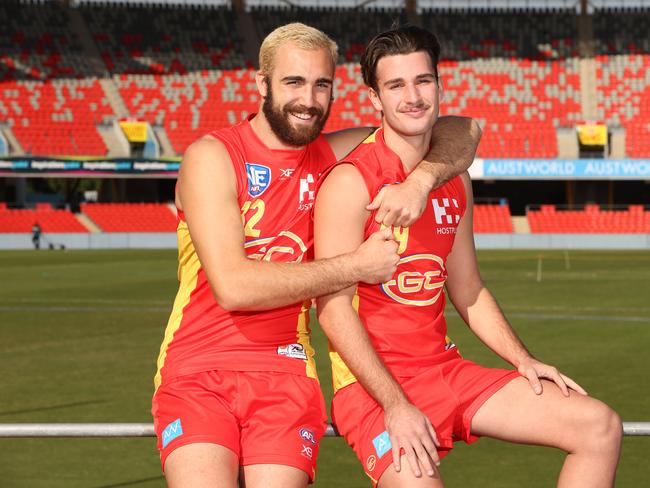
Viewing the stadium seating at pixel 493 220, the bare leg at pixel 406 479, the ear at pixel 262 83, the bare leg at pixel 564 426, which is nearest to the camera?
the bare leg at pixel 406 479

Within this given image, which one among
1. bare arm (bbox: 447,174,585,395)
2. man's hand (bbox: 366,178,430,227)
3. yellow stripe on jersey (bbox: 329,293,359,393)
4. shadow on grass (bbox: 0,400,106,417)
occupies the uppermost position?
man's hand (bbox: 366,178,430,227)

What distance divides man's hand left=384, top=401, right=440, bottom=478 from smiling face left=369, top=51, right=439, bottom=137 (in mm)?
1184

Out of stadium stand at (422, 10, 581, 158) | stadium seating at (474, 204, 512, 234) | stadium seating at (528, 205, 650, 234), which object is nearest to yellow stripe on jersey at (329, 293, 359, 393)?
stadium seating at (474, 204, 512, 234)

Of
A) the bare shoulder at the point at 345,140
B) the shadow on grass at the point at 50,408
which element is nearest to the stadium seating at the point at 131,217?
the shadow on grass at the point at 50,408

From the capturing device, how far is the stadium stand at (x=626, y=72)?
4988 cm

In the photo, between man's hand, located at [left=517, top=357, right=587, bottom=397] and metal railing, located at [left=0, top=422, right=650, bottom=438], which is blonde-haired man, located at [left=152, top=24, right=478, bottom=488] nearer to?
metal railing, located at [left=0, top=422, right=650, bottom=438]

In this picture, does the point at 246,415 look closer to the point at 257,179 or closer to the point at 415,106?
the point at 257,179

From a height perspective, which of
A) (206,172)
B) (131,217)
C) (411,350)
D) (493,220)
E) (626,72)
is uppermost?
(626,72)

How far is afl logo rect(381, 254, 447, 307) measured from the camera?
4102 millimetres

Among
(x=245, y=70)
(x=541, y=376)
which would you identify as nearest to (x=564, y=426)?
(x=541, y=376)

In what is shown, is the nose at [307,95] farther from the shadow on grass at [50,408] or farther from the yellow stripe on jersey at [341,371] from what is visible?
the shadow on grass at [50,408]

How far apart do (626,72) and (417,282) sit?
52.4 m

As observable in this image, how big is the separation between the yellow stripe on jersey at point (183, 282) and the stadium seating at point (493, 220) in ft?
143

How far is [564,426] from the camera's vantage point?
3.79m
